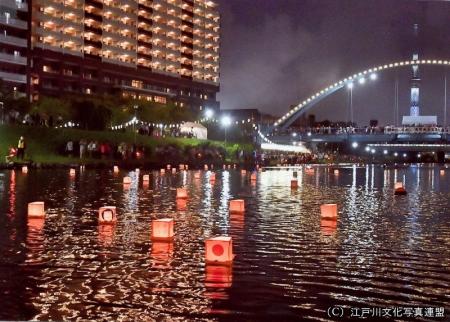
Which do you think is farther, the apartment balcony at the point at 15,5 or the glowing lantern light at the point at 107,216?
the apartment balcony at the point at 15,5

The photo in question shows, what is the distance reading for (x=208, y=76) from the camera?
17412 cm

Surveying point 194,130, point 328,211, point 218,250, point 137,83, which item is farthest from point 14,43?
point 218,250

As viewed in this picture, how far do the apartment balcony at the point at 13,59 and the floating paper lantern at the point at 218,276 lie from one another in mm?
101583

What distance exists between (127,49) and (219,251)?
137 metres

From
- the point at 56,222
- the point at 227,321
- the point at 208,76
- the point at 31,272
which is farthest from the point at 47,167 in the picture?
the point at 208,76

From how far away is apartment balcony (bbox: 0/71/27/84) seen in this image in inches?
4124

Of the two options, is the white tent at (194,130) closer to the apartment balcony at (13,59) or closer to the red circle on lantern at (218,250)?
the apartment balcony at (13,59)

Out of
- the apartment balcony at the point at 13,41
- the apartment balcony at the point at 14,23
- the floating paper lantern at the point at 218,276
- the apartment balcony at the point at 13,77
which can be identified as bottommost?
the floating paper lantern at the point at 218,276

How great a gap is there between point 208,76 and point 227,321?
168 metres

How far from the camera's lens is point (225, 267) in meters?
11.3

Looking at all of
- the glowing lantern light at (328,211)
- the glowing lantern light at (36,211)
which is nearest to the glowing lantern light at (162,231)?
the glowing lantern light at (36,211)

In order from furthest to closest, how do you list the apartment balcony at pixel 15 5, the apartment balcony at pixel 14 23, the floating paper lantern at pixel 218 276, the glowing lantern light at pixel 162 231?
the apartment balcony at pixel 15 5 → the apartment balcony at pixel 14 23 → the glowing lantern light at pixel 162 231 → the floating paper lantern at pixel 218 276

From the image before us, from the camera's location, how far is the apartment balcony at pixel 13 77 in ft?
344

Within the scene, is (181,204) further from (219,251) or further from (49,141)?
(49,141)
